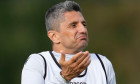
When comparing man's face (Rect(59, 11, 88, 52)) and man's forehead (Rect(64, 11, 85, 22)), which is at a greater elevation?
man's forehead (Rect(64, 11, 85, 22))

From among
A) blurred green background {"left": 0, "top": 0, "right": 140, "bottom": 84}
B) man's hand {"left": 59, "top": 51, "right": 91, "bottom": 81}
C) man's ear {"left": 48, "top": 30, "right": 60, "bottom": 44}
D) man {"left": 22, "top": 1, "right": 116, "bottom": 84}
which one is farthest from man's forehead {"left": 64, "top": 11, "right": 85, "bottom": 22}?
blurred green background {"left": 0, "top": 0, "right": 140, "bottom": 84}

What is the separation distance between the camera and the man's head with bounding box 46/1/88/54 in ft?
20.3

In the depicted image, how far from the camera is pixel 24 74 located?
6070 mm

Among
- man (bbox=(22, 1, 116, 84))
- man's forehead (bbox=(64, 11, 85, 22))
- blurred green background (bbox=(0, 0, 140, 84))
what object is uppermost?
man's forehead (bbox=(64, 11, 85, 22))

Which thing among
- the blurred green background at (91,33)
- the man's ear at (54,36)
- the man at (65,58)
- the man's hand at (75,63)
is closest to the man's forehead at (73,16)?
the man at (65,58)

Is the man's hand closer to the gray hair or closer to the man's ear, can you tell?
the man's ear

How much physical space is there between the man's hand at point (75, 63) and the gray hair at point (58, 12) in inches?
31.8

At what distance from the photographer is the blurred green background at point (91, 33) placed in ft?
59.1

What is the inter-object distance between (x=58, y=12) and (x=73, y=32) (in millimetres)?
358

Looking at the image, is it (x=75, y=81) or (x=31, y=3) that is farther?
(x=31, y=3)

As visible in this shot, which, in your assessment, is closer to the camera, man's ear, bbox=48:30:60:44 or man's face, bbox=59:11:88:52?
man's face, bbox=59:11:88:52
